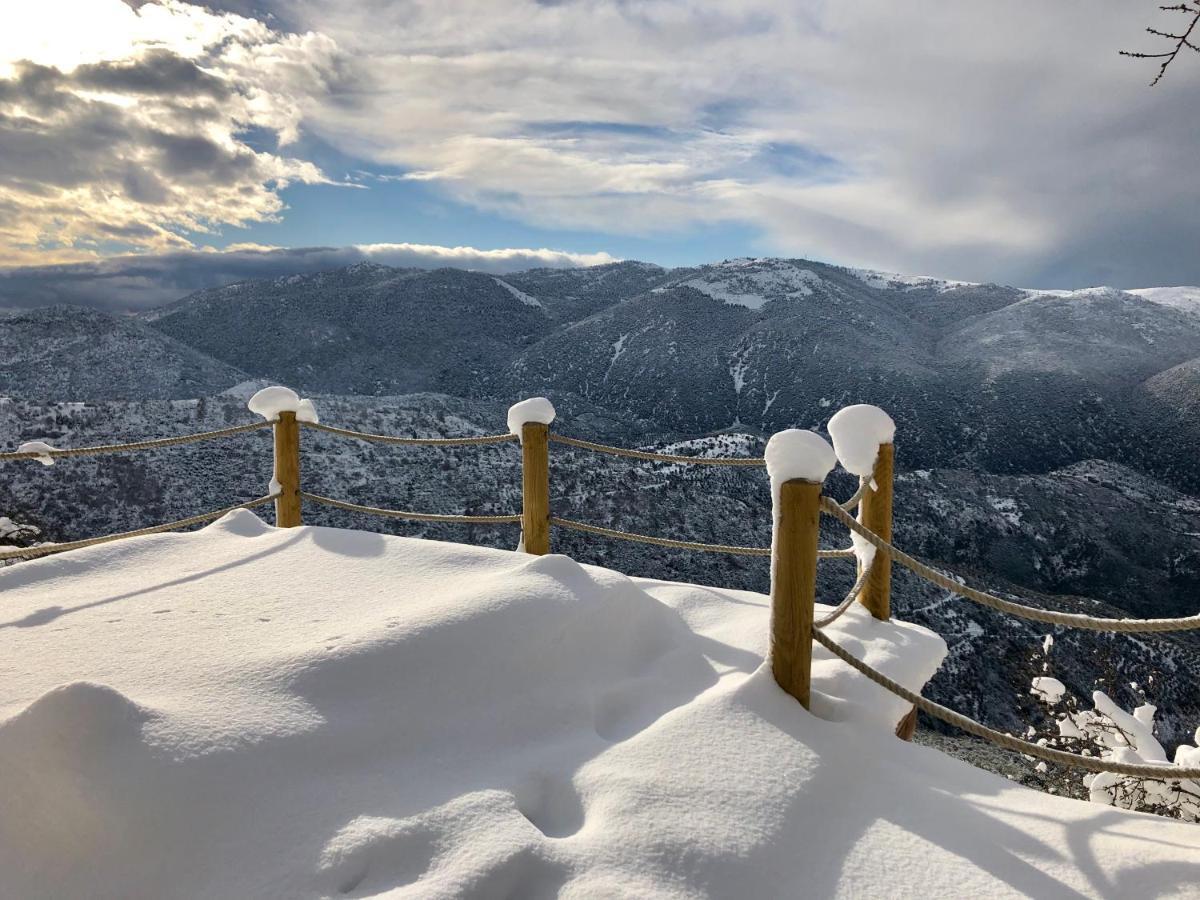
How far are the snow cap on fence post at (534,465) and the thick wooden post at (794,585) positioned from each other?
2.11 m

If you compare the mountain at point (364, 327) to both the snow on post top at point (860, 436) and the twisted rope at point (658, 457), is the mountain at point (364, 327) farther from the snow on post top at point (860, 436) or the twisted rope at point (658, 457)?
the snow on post top at point (860, 436)

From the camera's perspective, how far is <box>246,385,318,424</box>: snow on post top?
5.54 metres

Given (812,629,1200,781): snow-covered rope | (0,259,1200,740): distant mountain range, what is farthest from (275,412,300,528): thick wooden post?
(0,259,1200,740): distant mountain range

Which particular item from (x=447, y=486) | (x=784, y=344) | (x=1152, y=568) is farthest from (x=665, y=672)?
(x=784, y=344)

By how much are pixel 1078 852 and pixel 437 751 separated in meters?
2.26

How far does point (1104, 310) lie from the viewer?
7119 centimetres

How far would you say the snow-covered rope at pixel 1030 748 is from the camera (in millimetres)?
2404

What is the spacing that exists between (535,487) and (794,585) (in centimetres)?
242

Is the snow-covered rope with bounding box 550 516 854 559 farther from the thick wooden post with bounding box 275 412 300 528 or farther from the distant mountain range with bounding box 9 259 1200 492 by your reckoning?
the distant mountain range with bounding box 9 259 1200 492

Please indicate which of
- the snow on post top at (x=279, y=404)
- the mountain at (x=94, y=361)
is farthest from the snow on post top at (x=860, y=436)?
the mountain at (x=94, y=361)

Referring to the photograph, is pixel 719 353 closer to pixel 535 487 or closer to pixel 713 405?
pixel 713 405

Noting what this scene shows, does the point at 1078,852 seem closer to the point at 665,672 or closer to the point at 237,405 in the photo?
the point at 665,672

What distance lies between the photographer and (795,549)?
299cm

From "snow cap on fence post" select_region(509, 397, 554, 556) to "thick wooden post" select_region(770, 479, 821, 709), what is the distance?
6.93ft
